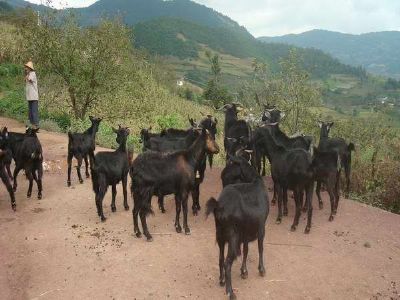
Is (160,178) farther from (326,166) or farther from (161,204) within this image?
(326,166)

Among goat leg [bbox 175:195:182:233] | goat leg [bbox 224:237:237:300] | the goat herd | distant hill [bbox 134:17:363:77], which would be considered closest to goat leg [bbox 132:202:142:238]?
the goat herd

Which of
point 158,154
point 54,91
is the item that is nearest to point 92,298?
point 158,154

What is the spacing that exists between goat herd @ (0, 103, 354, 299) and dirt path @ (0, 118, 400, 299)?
35cm

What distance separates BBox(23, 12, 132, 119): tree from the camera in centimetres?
2089

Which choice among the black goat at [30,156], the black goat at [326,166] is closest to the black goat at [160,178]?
the black goat at [326,166]

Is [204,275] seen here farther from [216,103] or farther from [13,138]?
[216,103]

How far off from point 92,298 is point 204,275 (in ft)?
6.82

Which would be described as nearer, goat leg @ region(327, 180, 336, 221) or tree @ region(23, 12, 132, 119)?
goat leg @ region(327, 180, 336, 221)

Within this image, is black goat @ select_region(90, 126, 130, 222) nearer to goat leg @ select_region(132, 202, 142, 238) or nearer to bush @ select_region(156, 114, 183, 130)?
goat leg @ select_region(132, 202, 142, 238)

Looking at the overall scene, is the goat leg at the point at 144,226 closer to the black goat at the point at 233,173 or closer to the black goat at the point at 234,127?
the black goat at the point at 233,173

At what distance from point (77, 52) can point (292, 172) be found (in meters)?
14.6

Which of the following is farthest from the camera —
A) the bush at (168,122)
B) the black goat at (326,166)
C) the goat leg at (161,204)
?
the bush at (168,122)

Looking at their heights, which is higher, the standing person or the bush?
the standing person

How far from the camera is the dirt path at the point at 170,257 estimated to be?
7715mm
